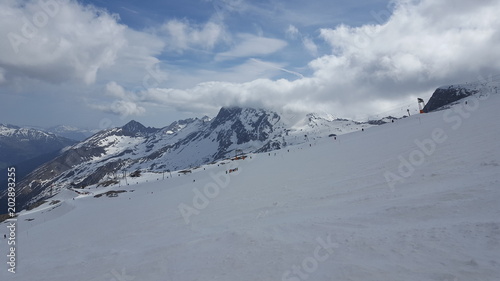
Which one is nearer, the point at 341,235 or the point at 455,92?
the point at 341,235

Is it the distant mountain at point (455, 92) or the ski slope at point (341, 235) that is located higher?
the distant mountain at point (455, 92)

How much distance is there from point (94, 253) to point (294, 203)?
40.3 feet

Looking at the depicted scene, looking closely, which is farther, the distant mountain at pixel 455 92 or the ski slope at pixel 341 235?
the distant mountain at pixel 455 92

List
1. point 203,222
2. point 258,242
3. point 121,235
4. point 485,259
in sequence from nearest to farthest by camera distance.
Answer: point 485,259, point 258,242, point 203,222, point 121,235

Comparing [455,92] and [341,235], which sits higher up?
[455,92]

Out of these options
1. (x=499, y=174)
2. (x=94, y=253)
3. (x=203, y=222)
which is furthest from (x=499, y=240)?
(x=94, y=253)

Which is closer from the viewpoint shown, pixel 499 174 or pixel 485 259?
pixel 485 259

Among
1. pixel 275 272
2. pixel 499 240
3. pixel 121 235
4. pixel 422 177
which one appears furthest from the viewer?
pixel 121 235

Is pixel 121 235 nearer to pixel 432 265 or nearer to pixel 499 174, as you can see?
pixel 432 265

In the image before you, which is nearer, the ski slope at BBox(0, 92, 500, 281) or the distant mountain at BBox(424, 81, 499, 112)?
the ski slope at BBox(0, 92, 500, 281)

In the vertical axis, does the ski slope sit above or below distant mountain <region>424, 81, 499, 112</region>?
below

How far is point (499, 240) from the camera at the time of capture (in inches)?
315

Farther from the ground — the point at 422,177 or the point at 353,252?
the point at 422,177

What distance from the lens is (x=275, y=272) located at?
9305 millimetres
